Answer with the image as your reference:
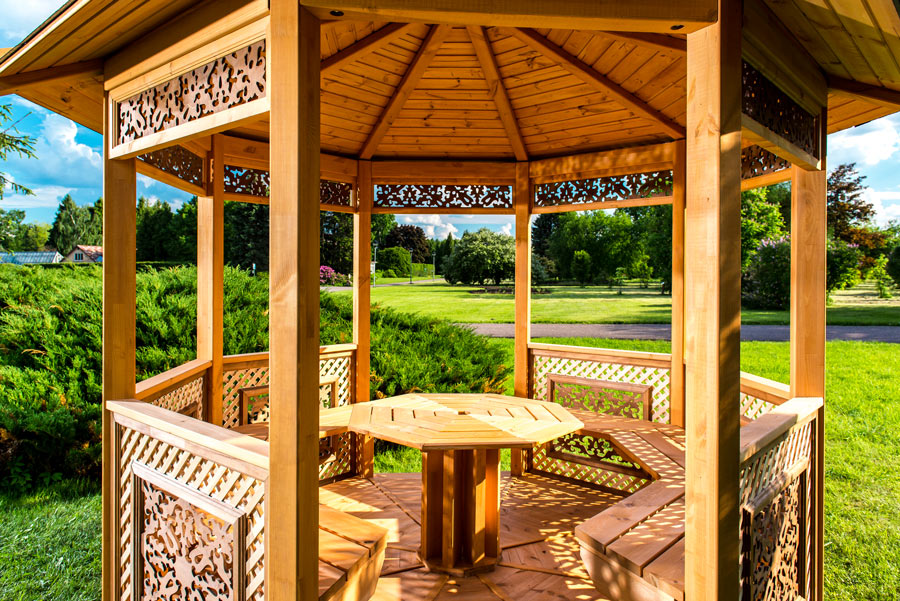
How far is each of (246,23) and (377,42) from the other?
5.65 ft

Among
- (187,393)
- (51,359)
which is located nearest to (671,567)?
(187,393)

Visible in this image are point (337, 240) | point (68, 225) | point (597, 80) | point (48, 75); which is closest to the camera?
point (48, 75)

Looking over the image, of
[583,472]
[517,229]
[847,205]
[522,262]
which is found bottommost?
[583,472]

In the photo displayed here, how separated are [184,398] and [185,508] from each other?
5.38 feet

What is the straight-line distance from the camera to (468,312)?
20.4m

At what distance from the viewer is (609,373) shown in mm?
5473

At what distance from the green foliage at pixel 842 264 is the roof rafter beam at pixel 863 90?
12.5 metres

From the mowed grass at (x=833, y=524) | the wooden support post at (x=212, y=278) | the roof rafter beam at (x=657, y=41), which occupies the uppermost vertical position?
the roof rafter beam at (x=657, y=41)

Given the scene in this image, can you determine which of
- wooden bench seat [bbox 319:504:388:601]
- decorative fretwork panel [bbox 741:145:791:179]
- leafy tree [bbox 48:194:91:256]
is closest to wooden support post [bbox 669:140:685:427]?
decorative fretwork panel [bbox 741:145:791:179]

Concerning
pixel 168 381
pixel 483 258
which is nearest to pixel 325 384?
pixel 168 381

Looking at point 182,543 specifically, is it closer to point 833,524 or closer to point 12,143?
point 833,524

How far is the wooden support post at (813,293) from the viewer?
3.23m

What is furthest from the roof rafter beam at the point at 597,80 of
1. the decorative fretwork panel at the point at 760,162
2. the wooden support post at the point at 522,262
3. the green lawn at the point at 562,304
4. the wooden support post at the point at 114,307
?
the green lawn at the point at 562,304

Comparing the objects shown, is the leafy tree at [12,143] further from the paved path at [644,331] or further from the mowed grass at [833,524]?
the paved path at [644,331]
